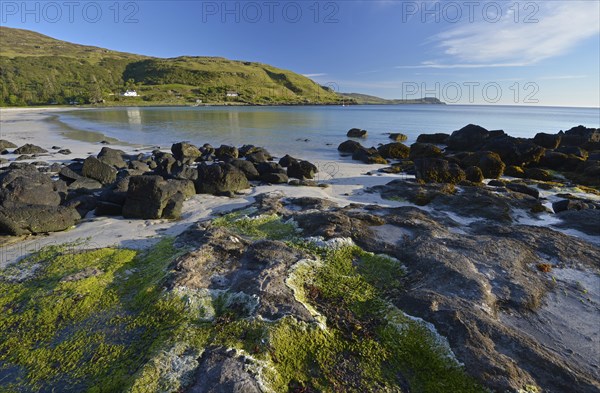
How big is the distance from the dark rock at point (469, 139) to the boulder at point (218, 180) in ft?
76.7

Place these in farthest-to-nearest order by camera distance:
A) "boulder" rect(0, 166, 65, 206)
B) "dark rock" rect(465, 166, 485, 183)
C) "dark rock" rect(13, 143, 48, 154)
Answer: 1. "dark rock" rect(13, 143, 48, 154)
2. "dark rock" rect(465, 166, 485, 183)
3. "boulder" rect(0, 166, 65, 206)

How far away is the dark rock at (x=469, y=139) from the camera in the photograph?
2834 centimetres

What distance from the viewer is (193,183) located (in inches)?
492

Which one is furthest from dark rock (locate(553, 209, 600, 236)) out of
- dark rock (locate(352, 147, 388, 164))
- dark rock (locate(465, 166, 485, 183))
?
dark rock (locate(352, 147, 388, 164))

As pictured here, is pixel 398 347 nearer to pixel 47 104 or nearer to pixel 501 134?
pixel 501 134

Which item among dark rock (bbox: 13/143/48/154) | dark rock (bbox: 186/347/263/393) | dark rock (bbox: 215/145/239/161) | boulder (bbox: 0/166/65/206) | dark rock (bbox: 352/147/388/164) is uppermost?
dark rock (bbox: 13/143/48/154)

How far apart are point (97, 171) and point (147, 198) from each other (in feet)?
21.7

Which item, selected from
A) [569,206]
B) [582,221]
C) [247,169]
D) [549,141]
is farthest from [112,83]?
[582,221]

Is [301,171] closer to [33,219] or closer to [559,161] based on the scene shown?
[33,219]

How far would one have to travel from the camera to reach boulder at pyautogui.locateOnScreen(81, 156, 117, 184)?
556 inches

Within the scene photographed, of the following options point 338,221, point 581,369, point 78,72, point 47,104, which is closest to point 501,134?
point 338,221

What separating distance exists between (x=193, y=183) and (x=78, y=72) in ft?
629

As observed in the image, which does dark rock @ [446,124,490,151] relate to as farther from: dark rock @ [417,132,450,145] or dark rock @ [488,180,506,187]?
dark rock @ [488,180,506,187]

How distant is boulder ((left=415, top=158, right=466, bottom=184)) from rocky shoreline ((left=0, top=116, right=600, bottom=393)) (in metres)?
5.23
